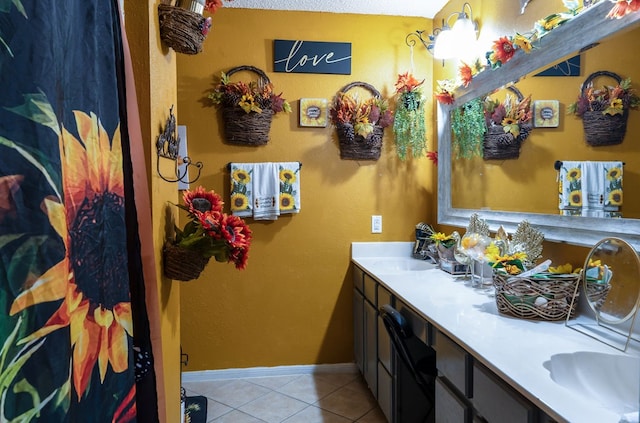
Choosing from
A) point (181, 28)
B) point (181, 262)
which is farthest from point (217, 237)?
point (181, 28)

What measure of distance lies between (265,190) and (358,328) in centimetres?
112

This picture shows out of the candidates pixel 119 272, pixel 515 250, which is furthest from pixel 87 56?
pixel 515 250

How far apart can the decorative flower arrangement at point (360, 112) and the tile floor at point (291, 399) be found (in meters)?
1.70

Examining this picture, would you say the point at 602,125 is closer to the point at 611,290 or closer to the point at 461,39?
the point at 611,290

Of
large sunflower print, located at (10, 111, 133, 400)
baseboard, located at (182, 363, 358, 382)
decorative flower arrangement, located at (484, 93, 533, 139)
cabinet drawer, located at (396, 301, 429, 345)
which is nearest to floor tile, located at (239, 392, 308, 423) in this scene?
baseboard, located at (182, 363, 358, 382)

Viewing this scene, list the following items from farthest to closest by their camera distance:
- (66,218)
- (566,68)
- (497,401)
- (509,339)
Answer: (566,68)
(509,339)
(497,401)
(66,218)

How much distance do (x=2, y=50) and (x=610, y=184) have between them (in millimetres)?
1613

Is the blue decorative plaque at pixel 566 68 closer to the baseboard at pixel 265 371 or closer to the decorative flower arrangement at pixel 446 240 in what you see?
the decorative flower arrangement at pixel 446 240

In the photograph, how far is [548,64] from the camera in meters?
1.60

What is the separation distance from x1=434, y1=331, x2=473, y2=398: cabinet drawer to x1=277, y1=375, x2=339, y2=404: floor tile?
133 cm

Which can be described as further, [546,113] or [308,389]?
[308,389]

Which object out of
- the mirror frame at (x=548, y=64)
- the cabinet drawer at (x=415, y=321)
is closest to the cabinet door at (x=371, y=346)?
the cabinet drawer at (x=415, y=321)

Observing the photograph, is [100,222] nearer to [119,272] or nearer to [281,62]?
[119,272]

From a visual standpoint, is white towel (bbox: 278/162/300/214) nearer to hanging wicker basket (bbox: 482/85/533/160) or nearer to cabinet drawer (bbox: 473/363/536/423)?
hanging wicker basket (bbox: 482/85/533/160)
